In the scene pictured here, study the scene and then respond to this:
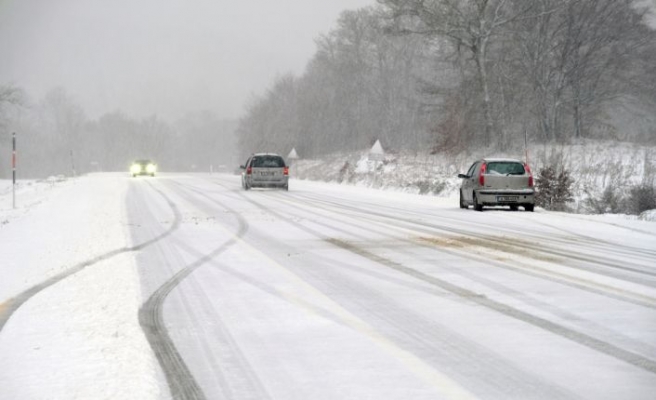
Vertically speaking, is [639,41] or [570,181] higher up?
[639,41]

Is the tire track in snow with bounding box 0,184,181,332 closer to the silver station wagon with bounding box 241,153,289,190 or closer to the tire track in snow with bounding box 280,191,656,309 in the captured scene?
the tire track in snow with bounding box 280,191,656,309

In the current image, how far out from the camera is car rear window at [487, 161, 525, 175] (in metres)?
22.8

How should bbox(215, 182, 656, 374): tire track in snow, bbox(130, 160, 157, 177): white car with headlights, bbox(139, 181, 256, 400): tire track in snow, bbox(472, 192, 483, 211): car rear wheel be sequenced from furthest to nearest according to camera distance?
bbox(130, 160, 157, 177): white car with headlights → bbox(472, 192, 483, 211): car rear wheel → bbox(215, 182, 656, 374): tire track in snow → bbox(139, 181, 256, 400): tire track in snow

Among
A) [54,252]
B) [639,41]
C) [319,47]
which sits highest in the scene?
[319,47]

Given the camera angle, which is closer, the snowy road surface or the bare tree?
the snowy road surface

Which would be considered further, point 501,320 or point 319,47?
point 319,47

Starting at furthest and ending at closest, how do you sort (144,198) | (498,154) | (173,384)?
1. (498,154)
2. (144,198)
3. (173,384)

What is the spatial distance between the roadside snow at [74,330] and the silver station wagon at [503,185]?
1310cm

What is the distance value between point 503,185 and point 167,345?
725 inches

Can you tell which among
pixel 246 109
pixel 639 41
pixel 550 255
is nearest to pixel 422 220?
pixel 550 255

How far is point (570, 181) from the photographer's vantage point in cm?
2398

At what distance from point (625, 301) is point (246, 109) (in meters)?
103

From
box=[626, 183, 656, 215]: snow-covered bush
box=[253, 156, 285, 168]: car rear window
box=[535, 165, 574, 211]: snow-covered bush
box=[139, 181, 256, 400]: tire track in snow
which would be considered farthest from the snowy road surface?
box=[253, 156, 285, 168]: car rear window

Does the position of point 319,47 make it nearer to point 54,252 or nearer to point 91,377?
point 54,252
